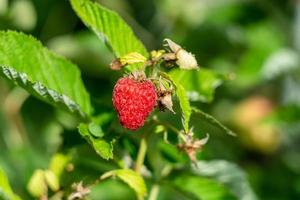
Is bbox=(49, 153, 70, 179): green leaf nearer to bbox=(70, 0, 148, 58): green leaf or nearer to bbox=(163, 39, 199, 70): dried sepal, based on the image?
bbox=(70, 0, 148, 58): green leaf

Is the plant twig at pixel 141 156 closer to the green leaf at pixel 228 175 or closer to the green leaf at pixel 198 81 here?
the green leaf at pixel 198 81

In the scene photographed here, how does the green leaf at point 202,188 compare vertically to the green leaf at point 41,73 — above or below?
above

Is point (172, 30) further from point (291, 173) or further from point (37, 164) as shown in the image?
point (37, 164)

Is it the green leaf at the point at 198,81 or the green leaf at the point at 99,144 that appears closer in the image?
the green leaf at the point at 99,144

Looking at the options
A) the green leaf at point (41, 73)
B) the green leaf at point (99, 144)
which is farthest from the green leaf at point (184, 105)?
the green leaf at point (41, 73)

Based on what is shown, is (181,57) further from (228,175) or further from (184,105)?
(228,175)

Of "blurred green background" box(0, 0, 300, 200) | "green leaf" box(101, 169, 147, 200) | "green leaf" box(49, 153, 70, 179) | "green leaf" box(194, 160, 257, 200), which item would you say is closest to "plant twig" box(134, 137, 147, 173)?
"green leaf" box(101, 169, 147, 200)
